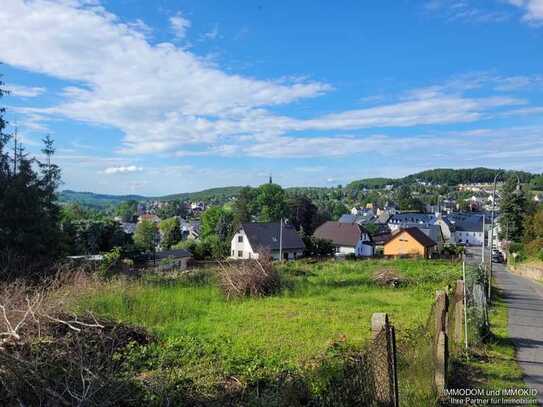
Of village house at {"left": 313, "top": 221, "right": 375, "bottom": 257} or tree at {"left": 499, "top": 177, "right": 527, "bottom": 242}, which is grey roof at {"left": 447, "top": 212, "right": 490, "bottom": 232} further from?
village house at {"left": 313, "top": 221, "right": 375, "bottom": 257}

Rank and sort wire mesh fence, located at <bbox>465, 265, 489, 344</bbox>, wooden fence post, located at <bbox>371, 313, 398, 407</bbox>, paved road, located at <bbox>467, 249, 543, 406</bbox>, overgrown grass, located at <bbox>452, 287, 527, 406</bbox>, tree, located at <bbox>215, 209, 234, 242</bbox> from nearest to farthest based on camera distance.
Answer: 1. wooden fence post, located at <bbox>371, 313, 398, 407</bbox>
2. overgrown grass, located at <bbox>452, 287, 527, 406</bbox>
3. paved road, located at <bbox>467, 249, 543, 406</bbox>
4. wire mesh fence, located at <bbox>465, 265, 489, 344</bbox>
5. tree, located at <bbox>215, 209, 234, 242</bbox>

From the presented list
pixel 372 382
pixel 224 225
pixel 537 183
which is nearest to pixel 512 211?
pixel 224 225

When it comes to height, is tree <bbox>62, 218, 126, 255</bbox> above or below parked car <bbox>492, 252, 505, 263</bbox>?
above

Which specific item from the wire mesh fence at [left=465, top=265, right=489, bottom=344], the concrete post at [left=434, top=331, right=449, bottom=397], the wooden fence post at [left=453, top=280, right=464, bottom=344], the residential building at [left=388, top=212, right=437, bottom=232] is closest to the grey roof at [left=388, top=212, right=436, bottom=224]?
the residential building at [left=388, top=212, right=437, bottom=232]

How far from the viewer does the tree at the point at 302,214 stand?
67.7 meters

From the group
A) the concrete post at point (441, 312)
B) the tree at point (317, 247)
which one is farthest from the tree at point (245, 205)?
the concrete post at point (441, 312)

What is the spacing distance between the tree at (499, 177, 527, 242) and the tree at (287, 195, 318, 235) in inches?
1113

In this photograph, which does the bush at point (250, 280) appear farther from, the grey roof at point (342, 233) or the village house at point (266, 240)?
the grey roof at point (342, 233)

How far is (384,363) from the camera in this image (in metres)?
4.02

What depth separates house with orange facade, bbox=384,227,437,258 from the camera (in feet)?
140

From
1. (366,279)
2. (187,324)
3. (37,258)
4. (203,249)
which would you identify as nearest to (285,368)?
(187,324)

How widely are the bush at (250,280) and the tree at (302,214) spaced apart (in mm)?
52542

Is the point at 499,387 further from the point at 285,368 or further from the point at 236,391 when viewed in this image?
the point at 236,391

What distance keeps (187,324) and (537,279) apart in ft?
101
